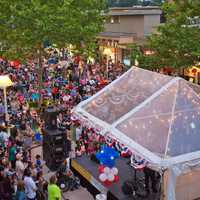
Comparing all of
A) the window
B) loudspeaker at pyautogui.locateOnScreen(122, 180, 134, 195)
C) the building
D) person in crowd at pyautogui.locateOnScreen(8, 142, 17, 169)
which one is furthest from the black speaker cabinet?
the window

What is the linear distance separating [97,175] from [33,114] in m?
7.23

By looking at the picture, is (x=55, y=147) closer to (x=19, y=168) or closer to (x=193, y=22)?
(x=19, y=168)

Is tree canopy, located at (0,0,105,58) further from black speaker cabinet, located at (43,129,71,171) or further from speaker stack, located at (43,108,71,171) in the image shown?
black speaker cabinet, located at (43,129,71,171)

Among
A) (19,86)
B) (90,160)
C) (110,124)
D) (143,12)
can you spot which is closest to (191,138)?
(110,124)

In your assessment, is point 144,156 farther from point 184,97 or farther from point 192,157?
point 184,97

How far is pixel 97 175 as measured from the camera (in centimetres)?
1301

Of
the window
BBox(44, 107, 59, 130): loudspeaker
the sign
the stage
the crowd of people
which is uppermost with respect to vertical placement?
the sign

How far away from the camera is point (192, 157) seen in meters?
9.65

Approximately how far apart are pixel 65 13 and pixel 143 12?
14.6 m

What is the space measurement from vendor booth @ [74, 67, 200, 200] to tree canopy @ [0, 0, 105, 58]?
9331 millimetres

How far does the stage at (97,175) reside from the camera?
466 inches

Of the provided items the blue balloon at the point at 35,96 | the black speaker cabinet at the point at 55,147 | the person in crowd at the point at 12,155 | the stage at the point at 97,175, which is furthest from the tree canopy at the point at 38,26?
the stage at the point at 97,175

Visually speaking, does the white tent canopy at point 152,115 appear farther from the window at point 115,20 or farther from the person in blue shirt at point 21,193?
the window at point 115,20

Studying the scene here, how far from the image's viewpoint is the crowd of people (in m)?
11.4
